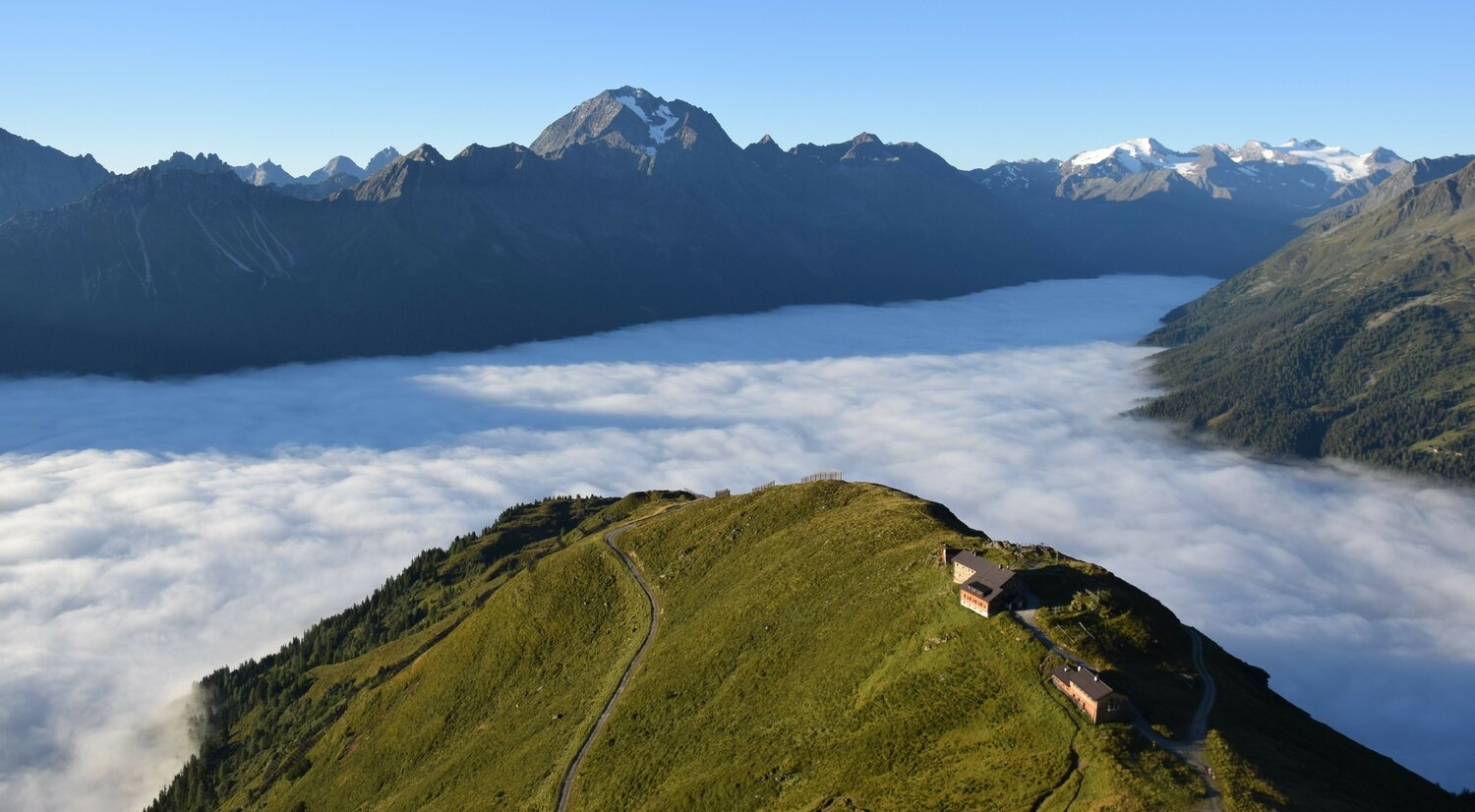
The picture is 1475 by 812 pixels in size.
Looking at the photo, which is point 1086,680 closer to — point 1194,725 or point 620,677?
point 1194,725

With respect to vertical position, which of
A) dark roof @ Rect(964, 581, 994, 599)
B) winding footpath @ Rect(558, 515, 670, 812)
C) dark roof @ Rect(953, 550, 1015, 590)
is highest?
dark roof @ Rect(953, 550, 1015, 590)

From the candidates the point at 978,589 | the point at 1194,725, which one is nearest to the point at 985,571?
the point at 978,589

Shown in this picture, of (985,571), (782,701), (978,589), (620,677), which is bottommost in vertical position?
(620,677)

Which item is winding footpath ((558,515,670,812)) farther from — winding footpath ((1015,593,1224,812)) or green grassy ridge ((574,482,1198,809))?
winding footpath ((1015,593,1224,812))

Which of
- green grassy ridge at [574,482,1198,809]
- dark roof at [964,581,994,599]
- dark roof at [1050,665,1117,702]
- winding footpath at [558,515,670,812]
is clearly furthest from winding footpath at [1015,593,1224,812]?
winding footpath at [558,515,670,812]

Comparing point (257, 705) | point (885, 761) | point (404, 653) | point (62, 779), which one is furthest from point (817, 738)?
point (62, 779)

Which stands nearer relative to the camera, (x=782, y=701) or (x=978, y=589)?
(x=978, y=589)

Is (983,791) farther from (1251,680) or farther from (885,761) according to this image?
(1251,680)
